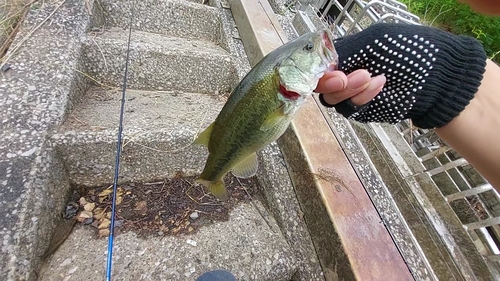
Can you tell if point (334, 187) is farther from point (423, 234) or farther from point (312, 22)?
point (312, 22)

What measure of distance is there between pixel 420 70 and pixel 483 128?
421 mm

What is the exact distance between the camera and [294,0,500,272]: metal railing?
108 inches

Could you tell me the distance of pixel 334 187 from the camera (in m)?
2.04

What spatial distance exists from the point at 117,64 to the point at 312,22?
9.42 ft

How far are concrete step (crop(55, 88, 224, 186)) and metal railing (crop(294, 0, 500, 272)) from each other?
8.00 feet

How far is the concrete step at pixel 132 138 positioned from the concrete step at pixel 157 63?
181 millimetres

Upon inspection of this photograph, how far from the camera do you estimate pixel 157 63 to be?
2777mm

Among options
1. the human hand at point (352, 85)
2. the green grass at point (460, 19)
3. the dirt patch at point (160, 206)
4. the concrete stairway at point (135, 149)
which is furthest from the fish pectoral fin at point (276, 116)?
the green grass at point (460, 19)

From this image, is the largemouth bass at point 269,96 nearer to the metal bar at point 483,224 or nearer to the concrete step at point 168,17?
the concrete step at point 168,17

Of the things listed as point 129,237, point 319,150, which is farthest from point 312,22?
point 129,237

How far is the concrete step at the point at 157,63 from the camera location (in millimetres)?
2570

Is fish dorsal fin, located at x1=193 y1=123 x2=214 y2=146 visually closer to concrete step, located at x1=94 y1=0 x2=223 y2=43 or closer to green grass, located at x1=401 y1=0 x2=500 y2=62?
concrete step, located at x1=94 y1=0 x2=223 y2=43

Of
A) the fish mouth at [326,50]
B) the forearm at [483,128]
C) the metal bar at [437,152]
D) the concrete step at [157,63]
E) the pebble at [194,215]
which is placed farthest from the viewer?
the metal bar at [437,152]

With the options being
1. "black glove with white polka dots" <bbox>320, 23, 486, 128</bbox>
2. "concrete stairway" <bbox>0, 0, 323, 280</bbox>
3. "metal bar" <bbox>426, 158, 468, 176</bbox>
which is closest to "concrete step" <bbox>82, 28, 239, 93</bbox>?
"concrete stairway" <bbox>0, 0, 323, 280</bbox>
